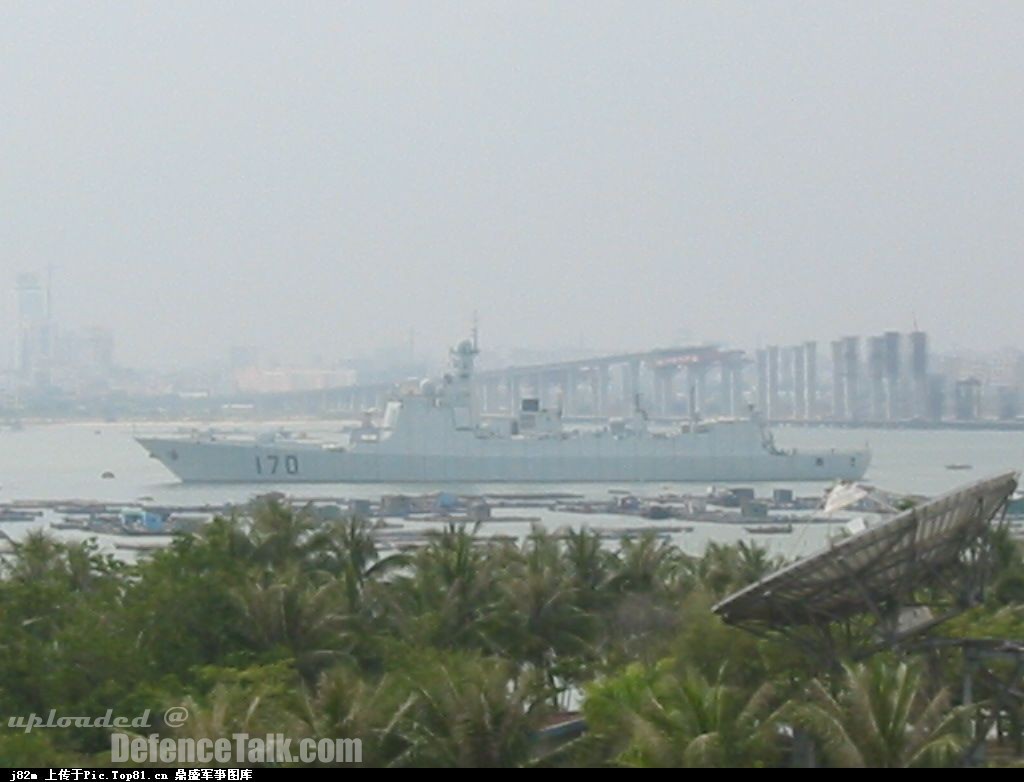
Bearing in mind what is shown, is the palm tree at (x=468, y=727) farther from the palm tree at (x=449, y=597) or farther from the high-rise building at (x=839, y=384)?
the high-rise building at (x=839, y=384)

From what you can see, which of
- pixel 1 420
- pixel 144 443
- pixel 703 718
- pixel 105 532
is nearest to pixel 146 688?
pixel 703 718

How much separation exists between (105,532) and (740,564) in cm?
1903

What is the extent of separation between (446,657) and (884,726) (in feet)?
9.33

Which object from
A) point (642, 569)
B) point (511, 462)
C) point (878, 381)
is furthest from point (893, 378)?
point (642, 569)

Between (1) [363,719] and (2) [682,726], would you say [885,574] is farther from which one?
(1) [363,719]

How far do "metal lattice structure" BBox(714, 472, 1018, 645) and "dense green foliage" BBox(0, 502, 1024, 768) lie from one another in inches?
12.9

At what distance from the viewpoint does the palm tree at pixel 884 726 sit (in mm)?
6129

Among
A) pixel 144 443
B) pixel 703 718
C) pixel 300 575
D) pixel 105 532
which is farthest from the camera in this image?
pixel 144 443

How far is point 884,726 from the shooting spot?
20.5 feet

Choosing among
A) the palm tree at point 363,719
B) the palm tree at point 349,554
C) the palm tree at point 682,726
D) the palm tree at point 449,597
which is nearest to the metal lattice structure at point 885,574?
the palm tree at point 682,726
